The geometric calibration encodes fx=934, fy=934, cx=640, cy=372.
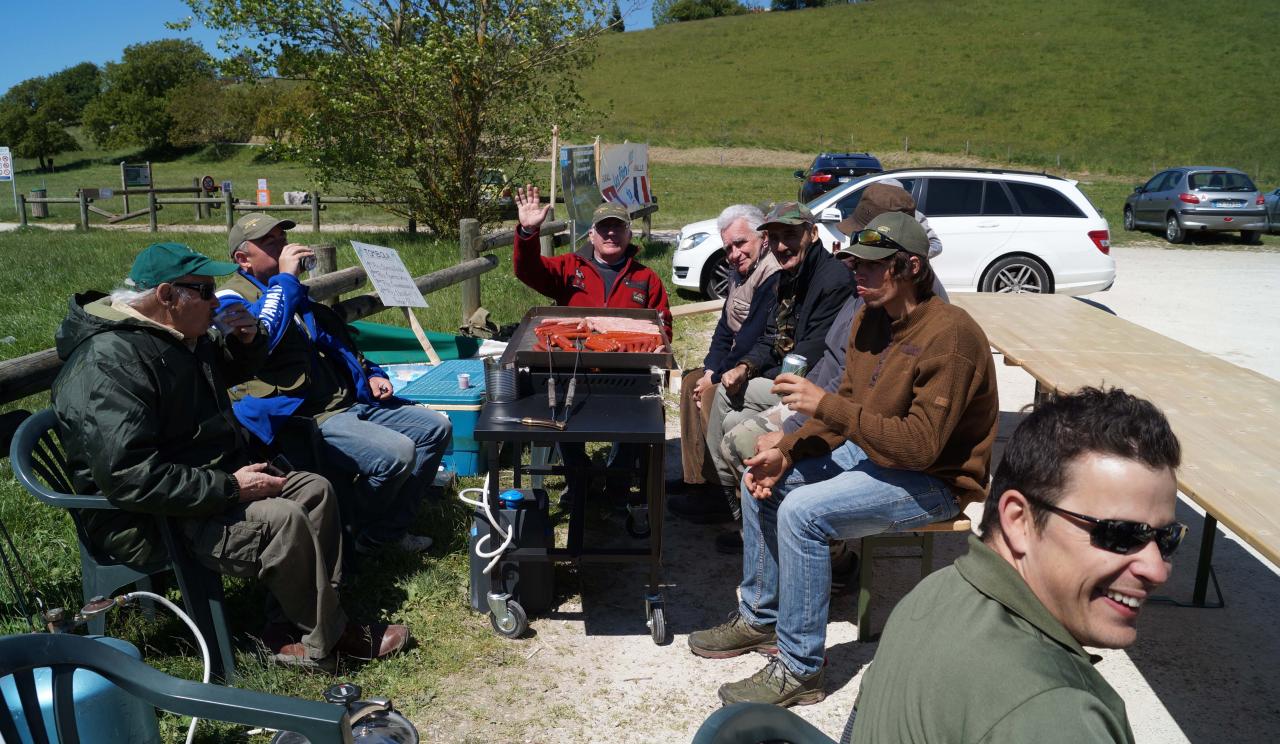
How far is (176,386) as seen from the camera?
3.17 m

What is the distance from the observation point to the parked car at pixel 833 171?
21.0m

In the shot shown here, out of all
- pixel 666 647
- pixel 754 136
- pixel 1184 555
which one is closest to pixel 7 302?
pixel 666 647

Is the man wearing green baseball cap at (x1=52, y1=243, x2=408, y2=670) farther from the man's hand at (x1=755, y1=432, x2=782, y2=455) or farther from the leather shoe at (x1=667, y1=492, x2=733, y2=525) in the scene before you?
the leather shoe at (x1=667, y1=492, x2=733, y2=525)

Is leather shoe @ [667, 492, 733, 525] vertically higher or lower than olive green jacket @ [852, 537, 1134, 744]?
lower

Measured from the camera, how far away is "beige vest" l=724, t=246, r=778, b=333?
17.0ft

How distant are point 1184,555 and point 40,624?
5.32 meters

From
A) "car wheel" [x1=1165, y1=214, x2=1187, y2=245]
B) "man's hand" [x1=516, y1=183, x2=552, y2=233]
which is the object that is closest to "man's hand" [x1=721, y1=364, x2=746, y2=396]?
"man's hand" [x1=516, y1=183, x2=552, y2=233]

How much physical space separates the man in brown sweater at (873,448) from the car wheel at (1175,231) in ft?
64.3

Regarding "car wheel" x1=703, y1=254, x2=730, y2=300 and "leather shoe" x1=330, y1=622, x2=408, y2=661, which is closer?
"leather shoe" x1=330, y1=622, x2=408, y2=661

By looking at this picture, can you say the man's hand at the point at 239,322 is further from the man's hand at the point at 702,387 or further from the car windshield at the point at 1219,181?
the car windshield at the point at 1219,181

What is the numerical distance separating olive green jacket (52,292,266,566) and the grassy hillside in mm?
43197

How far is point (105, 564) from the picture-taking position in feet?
10.7

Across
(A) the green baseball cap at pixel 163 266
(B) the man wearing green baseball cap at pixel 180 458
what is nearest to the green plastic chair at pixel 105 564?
(B) the man wearing green baseball cap at pixel 180 458

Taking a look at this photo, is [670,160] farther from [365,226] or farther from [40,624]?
[40,624]
